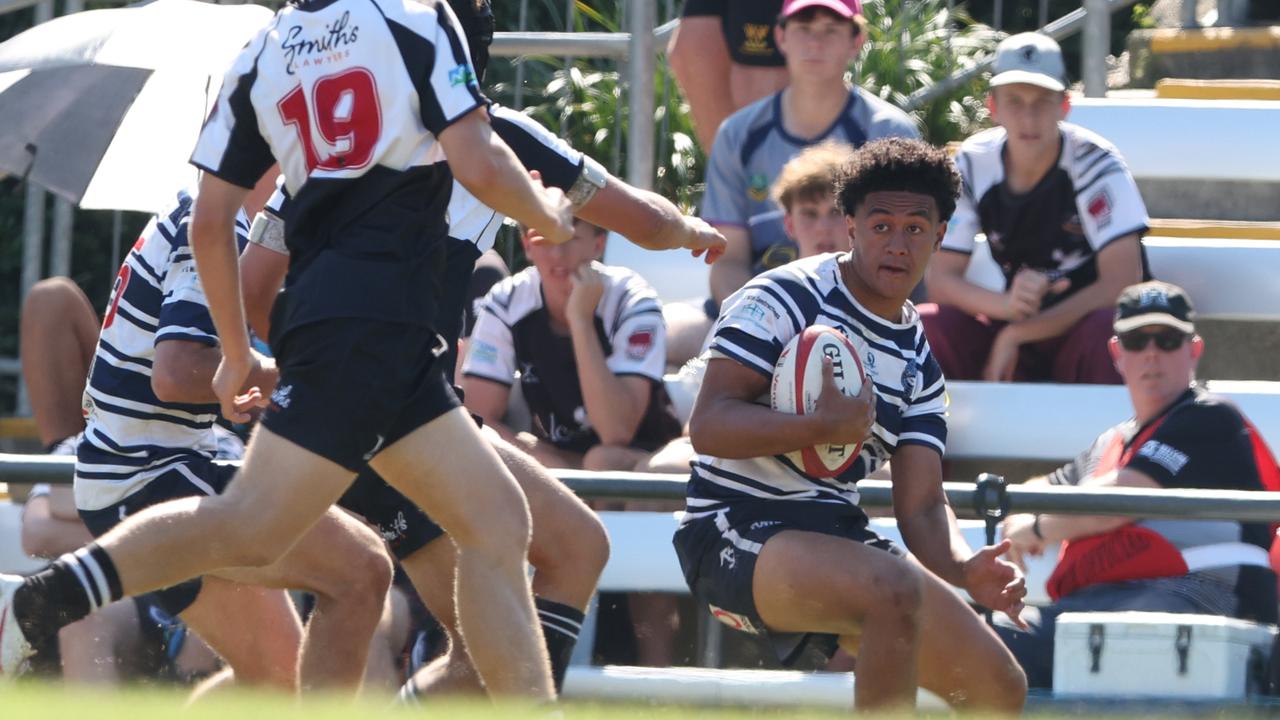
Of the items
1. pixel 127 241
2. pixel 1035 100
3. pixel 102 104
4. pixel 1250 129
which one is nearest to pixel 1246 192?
pixel 1250 129

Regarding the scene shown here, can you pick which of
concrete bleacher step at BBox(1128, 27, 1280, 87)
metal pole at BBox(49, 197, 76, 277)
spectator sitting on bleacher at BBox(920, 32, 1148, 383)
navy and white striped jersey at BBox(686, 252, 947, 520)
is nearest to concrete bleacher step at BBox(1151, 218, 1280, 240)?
spectator sitting on bleacher at BBox(920, 32, 1148, 383)

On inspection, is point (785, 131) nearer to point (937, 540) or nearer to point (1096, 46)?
point (1096, 46)

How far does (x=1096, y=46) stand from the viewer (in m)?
9.47

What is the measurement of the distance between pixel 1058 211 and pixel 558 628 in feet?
10.4

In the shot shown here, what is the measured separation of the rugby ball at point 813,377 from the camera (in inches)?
196

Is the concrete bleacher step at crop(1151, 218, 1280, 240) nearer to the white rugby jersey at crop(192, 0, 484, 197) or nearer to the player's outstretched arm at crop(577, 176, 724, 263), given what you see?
the player's outstretched arm at crop(577, 176, 724, 263)

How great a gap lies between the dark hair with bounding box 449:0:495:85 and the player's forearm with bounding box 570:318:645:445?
6.82 ft

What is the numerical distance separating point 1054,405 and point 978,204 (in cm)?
88

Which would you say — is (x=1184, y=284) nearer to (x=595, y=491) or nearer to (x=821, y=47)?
(x=821, y=47)

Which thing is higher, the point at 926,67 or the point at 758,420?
the point at 926,67

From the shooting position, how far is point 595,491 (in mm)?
6109

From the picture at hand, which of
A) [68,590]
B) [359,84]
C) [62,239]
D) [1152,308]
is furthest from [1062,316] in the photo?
[62,239]

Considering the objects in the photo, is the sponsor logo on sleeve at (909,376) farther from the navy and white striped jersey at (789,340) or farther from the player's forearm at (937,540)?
the player's forearm at (937,540)

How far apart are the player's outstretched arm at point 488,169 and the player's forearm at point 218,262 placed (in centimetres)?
54
